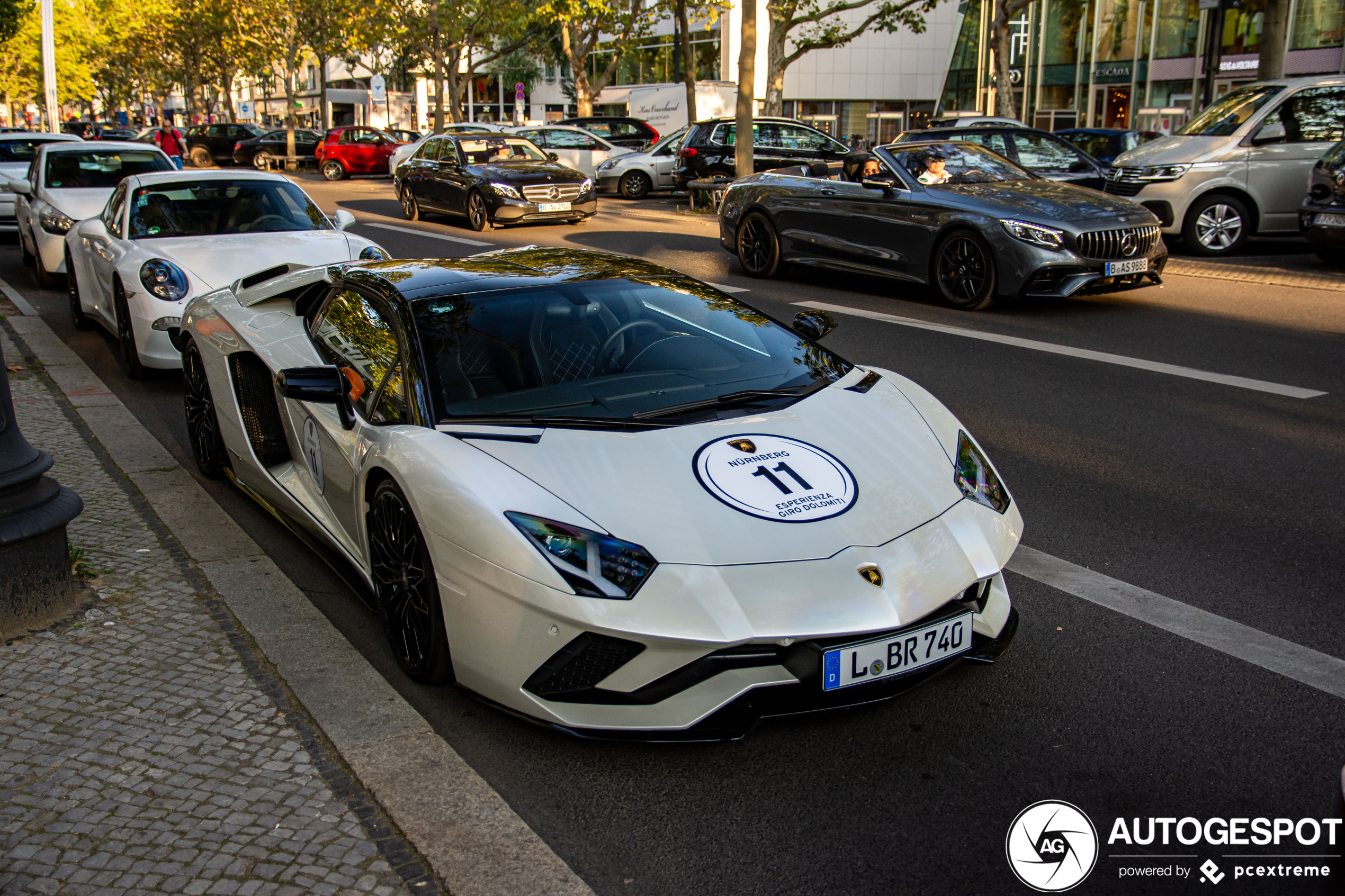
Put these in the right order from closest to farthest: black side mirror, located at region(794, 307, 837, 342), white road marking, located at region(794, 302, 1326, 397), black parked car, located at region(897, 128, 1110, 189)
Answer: black side mirror, located at region(794, 307, 837, 342)
white road marking, located at region(794, 302, 1326, 397)
black parked car, located at region(897, 128, 1110, 189)

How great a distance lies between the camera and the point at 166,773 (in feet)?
9.96

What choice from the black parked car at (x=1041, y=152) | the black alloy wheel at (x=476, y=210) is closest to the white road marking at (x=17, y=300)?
the black alloy wheel at (x=476, y=210)

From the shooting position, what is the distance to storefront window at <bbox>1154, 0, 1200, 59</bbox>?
118ft

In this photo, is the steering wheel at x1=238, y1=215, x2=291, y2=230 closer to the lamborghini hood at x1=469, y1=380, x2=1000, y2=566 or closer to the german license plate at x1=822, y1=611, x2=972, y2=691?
the lamborghini hood at x1=469, y1=380, x2=1000, y2=566

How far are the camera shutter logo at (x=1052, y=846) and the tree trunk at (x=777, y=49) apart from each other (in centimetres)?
2911

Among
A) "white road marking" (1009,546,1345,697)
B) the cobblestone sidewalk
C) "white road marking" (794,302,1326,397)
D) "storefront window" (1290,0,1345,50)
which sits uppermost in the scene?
"storefront window" (1290,0,1345,50)

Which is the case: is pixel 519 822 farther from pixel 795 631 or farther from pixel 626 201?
pixel 626 201

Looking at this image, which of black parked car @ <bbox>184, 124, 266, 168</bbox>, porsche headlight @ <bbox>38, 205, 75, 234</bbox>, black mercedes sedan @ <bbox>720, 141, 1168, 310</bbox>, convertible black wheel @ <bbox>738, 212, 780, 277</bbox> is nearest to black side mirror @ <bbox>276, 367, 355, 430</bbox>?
black mercedes sedan @ <bbox>720, 141, 1168, 310</bbox>

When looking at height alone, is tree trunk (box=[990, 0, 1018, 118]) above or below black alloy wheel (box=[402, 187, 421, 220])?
above

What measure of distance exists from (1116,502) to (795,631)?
2937 millimetres

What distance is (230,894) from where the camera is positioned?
2.57 meters

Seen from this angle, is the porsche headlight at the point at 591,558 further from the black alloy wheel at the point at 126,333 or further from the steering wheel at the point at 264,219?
the steering wheel at the point at 264,219

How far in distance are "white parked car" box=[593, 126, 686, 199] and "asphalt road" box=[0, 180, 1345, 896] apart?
19.0 m

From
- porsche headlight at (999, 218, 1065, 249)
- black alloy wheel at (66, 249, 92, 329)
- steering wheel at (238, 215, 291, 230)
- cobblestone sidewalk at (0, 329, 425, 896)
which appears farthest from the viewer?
porsche headlight at (999, 218, 1065, 249)
